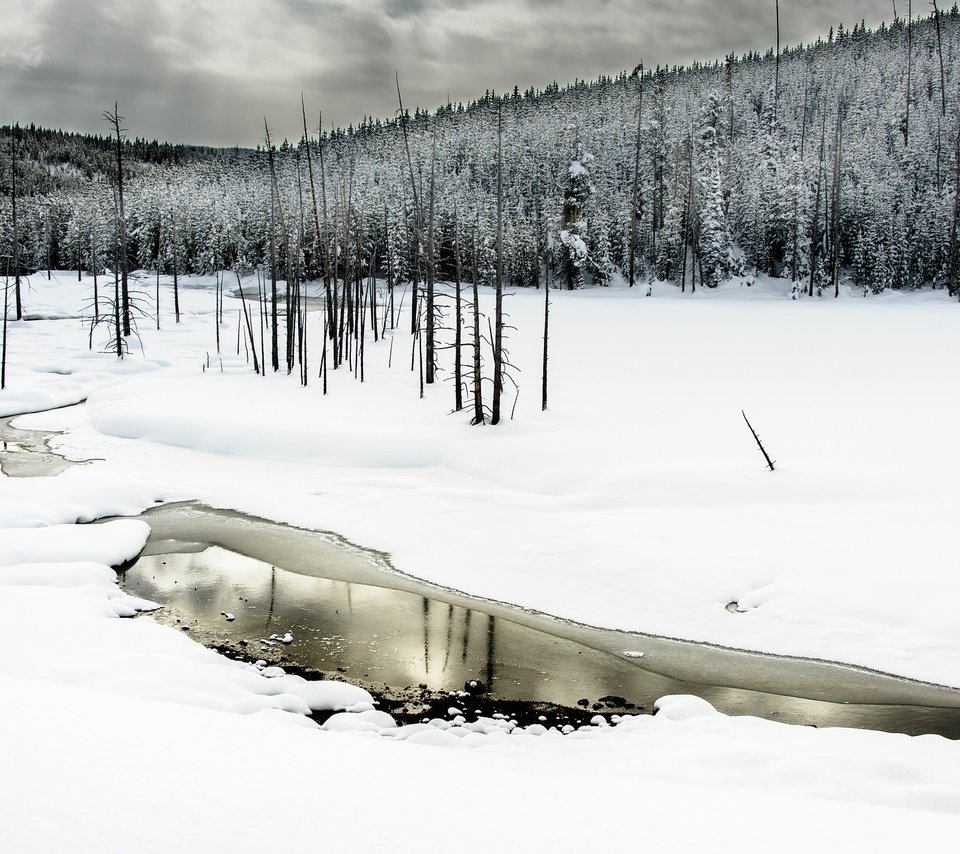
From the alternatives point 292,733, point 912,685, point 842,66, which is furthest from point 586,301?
point 842,66

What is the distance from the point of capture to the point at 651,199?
78812mm

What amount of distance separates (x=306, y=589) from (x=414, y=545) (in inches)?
107

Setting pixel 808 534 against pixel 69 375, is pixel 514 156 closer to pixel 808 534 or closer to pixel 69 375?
pixel 69 375

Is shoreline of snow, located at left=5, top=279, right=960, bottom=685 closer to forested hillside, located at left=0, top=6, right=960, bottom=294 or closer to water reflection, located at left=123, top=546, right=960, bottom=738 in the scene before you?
water reflection, located at left=123, top=546, right=960, bottom=738

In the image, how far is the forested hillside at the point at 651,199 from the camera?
58.3 metres

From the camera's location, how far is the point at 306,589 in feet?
47.6

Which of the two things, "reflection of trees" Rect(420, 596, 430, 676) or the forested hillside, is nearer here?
"reflection of trees" Rect(420, 596, 430, 676)

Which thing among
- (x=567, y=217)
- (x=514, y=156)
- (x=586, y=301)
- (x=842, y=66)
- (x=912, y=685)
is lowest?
(x=912, y=685)

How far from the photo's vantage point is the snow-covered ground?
4.71 metres

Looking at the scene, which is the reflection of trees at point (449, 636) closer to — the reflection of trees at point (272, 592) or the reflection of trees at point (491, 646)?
the reflection of trees at point (491, 646)

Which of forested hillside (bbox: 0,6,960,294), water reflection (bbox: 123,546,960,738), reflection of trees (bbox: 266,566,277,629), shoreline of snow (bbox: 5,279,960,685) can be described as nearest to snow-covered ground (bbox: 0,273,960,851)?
shoreline of snow (bbox: 5,279,960,685)

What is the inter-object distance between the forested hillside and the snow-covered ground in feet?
36.4

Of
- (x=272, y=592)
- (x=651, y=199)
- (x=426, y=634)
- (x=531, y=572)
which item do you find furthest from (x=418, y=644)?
(x=651, y=199)

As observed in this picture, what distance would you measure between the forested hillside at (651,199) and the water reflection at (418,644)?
61.1 ft
